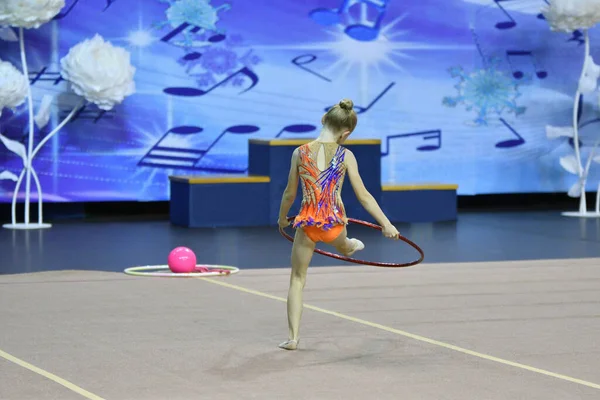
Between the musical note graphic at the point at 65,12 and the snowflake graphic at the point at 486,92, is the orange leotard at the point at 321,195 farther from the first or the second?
the snowflake graphic at the point at 486,92

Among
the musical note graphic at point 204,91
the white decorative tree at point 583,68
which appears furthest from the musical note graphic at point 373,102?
the white decorative tree at point 583,68

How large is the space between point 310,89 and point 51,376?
8863 mm

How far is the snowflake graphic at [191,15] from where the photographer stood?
44.4 ft

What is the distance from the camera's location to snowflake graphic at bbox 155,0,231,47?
1353cm

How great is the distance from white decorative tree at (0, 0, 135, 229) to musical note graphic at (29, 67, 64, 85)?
0.65 ft

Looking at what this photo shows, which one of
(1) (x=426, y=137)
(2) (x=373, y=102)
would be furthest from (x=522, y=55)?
(2) (x=373, y=102)

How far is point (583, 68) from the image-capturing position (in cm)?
1378

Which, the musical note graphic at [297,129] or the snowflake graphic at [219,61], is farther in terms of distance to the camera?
the musical note graphic at [297,129]

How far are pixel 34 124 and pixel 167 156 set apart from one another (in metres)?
1.53

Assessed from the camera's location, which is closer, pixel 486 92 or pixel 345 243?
pixel 345 243

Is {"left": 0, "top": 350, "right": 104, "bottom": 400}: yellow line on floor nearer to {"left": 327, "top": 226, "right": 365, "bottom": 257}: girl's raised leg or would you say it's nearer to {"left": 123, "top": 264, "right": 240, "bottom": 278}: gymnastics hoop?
{"left": 327, "top": 226, "right": 365, "bottom": 257}: girl's raised leg

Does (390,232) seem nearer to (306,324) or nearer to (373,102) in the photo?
(306,324)

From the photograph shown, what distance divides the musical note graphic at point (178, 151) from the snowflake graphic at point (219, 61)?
0.53 metres

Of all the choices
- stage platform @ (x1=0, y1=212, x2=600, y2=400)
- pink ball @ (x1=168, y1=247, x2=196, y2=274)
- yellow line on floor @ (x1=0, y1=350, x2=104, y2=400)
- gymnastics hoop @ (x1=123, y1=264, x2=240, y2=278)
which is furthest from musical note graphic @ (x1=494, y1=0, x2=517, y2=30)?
yellow line on floor @ (x1=0, y1=350, x2=104, y2=400)
